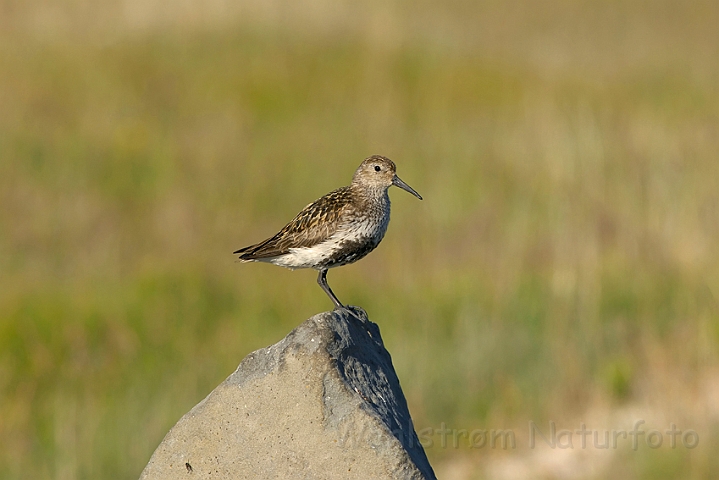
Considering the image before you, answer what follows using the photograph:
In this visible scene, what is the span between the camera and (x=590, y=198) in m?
16.4

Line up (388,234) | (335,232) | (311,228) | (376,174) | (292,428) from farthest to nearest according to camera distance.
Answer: (388,234), (376,174), (311,228), (335,232), (292,428)

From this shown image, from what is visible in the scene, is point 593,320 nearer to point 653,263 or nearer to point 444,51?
point 653,263

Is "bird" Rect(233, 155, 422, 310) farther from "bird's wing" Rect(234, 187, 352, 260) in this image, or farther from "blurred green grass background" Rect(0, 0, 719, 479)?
"blurred green grass background" Rect(0, 0, 719, 479)

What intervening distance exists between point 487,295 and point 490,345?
982 mm

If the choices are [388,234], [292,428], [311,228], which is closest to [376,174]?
[311,228]

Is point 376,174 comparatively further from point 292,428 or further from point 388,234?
point 388,234

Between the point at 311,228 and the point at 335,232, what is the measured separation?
20cm

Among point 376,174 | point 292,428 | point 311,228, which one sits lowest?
point 292,428

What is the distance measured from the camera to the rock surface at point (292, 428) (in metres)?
4.82

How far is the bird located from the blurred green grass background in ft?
19.7

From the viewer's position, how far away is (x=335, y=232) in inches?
247

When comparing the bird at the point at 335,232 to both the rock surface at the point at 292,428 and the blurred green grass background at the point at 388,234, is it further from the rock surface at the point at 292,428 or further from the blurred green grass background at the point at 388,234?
the blurred green grass background at the point at 388,234

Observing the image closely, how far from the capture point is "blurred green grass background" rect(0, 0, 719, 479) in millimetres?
13078

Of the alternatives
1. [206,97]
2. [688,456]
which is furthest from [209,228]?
[688,456]
